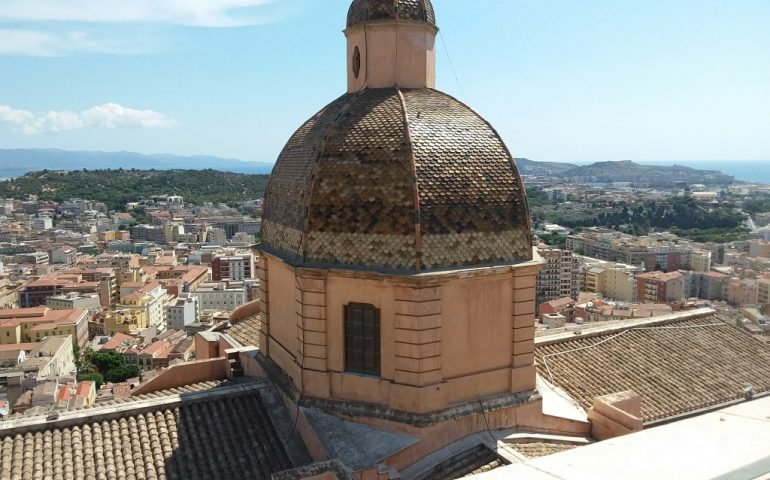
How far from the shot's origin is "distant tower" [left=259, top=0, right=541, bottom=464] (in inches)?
438

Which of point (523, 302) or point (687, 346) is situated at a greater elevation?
point (523, 302)

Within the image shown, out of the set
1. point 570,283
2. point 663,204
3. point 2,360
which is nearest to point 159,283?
point 2,360

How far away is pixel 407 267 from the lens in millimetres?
10977

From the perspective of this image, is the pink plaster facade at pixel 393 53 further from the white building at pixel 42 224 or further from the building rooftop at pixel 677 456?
the white building at pixel 42 224

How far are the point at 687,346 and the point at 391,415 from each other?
10.0 meters

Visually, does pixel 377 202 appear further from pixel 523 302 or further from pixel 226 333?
pixel 226 333

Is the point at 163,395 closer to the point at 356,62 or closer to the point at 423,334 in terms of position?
the point at 423,334

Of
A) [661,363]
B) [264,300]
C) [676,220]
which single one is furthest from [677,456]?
[676,220]

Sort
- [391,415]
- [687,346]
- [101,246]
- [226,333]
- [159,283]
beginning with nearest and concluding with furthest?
[391,415]
[687,346]
[226,333]
[159,283]
[101,246]

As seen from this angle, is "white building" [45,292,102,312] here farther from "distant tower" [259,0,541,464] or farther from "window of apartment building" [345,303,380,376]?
"window of apartment building" [345,303,380,376]

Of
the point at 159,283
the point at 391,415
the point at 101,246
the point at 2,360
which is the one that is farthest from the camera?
the point at 101,246

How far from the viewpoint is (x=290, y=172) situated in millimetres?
13164

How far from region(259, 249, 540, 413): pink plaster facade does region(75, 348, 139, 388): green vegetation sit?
57338mm

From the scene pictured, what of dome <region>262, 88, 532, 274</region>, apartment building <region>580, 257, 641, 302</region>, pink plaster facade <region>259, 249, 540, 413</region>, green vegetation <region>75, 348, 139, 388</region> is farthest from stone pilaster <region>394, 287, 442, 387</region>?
apartment building <region>580, 257, 641, 302</region>
